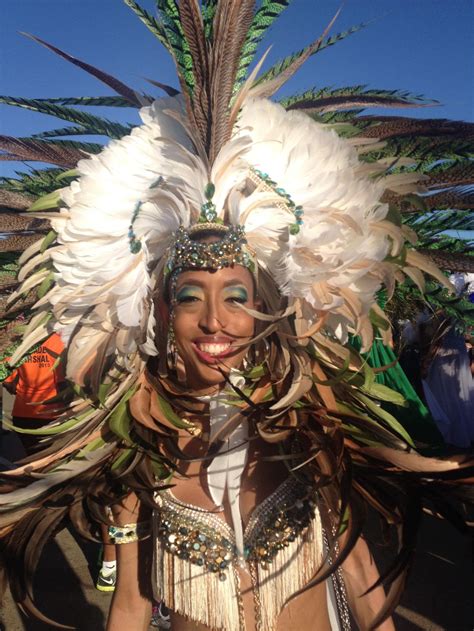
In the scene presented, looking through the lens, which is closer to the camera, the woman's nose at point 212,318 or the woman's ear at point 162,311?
the woman's nose at point 212,318

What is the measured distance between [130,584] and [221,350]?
2.61ft

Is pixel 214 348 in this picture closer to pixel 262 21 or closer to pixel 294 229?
pixel 294 229

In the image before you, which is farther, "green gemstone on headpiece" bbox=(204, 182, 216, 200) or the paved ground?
the paved ground

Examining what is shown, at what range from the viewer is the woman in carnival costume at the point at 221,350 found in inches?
63.5

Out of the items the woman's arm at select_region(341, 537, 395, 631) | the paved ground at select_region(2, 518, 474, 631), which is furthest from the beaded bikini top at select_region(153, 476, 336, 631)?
the paved ground at select_region(2, 518, 474, 631)

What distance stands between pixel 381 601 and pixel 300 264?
1043 mm

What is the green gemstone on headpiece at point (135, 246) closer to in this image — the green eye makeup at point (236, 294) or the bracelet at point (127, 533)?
the green eye makeup at point (236, 294)

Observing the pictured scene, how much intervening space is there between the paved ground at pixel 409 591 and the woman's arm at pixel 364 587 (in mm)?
1960

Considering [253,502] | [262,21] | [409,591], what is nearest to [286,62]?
[262,21]

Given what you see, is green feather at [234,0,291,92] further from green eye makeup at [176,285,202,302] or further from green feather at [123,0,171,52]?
green eye makeup at [176,285,202,302]

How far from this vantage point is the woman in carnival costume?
5.29 ft

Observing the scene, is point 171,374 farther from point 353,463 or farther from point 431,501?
point 431,501

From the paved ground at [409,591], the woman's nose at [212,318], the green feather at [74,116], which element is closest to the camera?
the woman's nose at [212,318]

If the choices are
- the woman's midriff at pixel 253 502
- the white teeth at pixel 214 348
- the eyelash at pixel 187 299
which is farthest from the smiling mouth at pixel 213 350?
the woman's midriff at pixel 253 502
